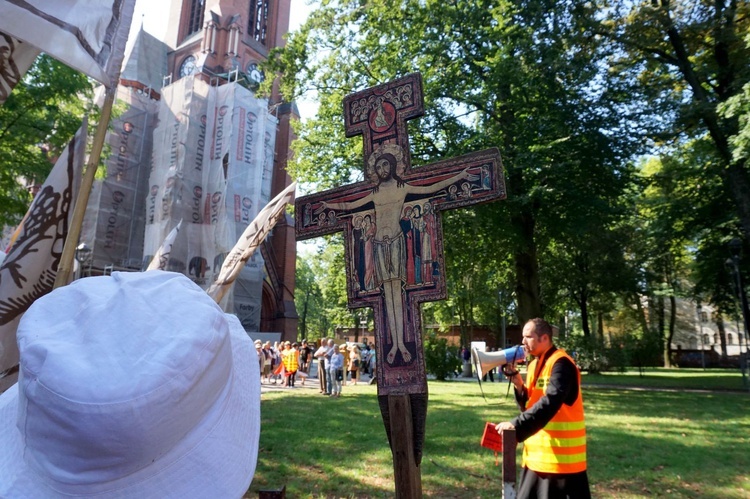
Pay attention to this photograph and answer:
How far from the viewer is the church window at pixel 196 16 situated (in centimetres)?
3859

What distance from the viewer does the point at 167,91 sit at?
1123 inches

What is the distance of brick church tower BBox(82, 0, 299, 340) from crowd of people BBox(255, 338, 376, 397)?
7.16m

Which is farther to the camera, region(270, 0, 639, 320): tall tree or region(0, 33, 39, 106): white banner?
region(270, 0, 639, 320): tall tree

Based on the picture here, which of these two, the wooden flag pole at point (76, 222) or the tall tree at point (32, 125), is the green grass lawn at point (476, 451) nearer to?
the wooden flag pole at point (76, 222)

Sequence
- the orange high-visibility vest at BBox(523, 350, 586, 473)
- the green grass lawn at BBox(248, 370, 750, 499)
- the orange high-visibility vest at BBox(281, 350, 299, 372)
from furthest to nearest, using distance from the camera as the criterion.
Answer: the orange high-visibility vest at BBox(281, 350, 299, 372) → the green grass lawn at BBox(248, 370, 750, 499) → the orange high-visibility vest at BBox(523, 350, 586, 473)

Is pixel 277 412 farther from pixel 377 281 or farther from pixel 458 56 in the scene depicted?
pixel 458 56

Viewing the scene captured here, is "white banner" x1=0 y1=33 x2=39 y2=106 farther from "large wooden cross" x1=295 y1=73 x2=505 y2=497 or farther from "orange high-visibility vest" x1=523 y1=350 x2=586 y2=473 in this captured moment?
"orange high-visibility vest" x1=523 y1=350 x2=586 y2=473

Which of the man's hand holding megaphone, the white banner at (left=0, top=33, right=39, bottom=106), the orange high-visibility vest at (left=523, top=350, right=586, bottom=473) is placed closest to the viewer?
the white banner at (left=0, top=33, right=39, bottom=106)

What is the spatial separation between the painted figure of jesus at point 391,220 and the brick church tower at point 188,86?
22168mm

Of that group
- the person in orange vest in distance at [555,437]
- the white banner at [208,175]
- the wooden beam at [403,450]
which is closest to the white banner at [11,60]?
the wooden beam at [403,450]

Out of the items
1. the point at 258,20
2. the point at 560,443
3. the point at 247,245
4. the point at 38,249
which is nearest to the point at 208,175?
the point at 258,20

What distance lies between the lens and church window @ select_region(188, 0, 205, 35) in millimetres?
38594

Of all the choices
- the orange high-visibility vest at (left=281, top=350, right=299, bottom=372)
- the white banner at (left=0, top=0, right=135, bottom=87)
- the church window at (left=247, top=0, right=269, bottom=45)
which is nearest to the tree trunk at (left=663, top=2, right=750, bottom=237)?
the orange high-visibility vest at (left=281, top=350, right=299, bottom=372)

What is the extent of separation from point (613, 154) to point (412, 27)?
6798mm
